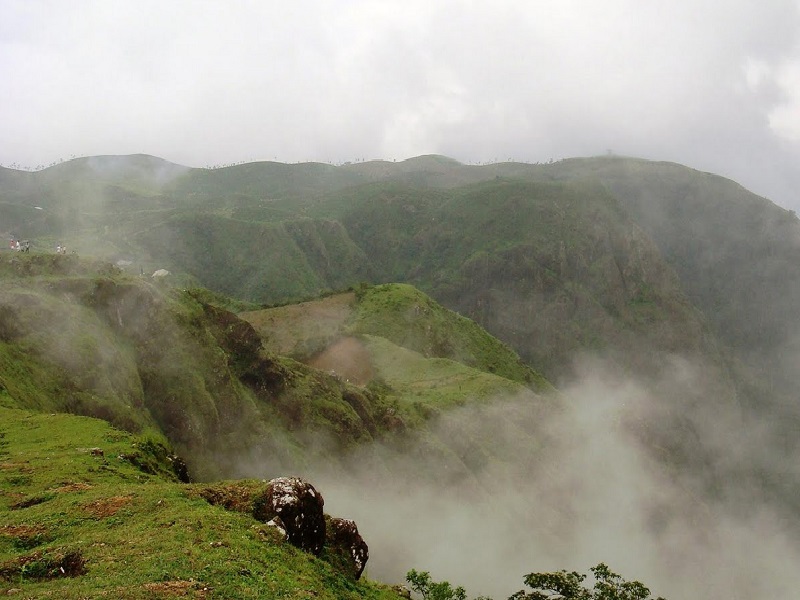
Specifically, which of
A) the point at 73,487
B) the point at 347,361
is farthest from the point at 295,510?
the point at 347,361

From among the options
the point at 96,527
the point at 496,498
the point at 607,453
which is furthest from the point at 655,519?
the point at 96,527

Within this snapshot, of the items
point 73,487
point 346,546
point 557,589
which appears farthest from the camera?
point 557,589

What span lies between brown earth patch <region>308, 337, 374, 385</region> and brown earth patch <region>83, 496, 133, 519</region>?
389 feet

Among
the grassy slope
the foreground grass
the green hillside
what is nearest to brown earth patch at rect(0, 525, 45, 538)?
the foreground grass

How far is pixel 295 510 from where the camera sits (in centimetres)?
3008

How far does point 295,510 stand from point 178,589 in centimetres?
995

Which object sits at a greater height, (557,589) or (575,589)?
(575,589)

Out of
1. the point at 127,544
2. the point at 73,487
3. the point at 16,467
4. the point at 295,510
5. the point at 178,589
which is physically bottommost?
the point at 178,589

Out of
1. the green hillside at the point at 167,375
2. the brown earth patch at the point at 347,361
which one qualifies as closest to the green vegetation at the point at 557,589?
the green hillside at the point at 167,375

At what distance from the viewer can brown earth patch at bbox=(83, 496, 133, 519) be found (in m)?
26.9

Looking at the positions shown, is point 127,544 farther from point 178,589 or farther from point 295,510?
point 295,510

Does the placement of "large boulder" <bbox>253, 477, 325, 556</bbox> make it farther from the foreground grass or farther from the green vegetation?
the green vegetation

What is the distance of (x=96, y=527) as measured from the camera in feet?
84.1

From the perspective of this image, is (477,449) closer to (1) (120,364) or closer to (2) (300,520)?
(1) (120,364)
